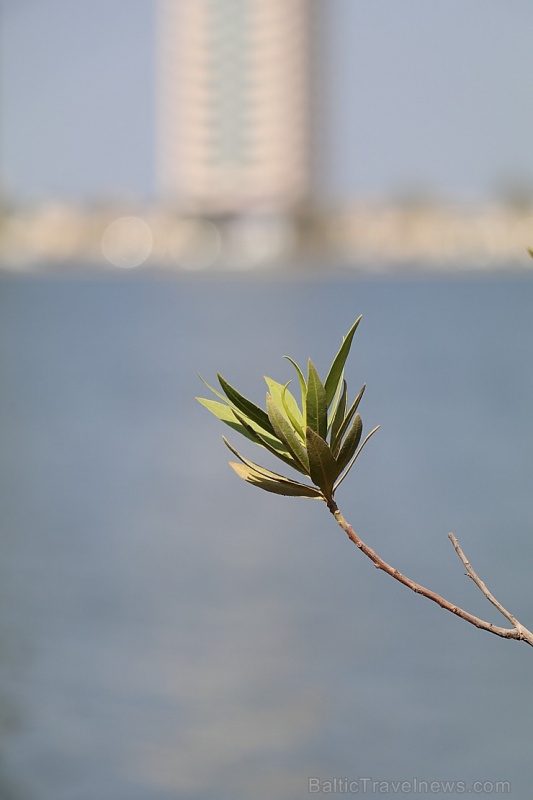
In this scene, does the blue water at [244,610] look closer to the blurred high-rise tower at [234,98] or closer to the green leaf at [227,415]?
the green leaf at [227,415]

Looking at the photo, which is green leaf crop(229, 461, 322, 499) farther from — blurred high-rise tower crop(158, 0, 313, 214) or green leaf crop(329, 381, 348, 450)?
blurred high-rise tower crop(158, 0, 313, 214)

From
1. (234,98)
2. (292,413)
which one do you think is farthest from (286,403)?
(234,98)

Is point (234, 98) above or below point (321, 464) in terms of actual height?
above

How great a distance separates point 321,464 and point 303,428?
0.05m

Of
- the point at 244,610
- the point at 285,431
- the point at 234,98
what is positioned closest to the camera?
the point at 285,431

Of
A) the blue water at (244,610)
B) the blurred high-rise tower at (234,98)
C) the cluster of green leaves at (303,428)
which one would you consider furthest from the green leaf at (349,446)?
the blurred high-rise tower at (234,98)

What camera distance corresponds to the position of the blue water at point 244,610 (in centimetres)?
514

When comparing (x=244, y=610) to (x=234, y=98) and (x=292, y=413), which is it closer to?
(x=292, y=413)

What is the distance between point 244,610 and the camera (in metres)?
7.26

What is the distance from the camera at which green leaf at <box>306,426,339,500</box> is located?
71 centimetres

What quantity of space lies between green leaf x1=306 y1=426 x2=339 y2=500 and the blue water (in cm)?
440

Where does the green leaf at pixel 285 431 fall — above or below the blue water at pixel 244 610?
below

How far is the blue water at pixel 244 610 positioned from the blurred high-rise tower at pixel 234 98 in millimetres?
59889

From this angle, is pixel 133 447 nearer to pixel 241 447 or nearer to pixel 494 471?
pixel 241 447
